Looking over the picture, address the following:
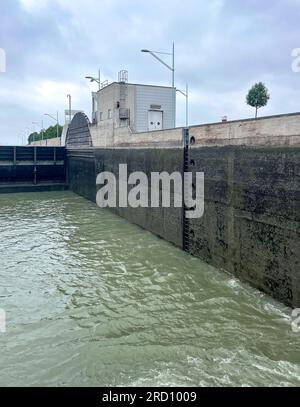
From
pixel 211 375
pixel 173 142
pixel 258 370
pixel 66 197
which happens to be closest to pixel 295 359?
pixel 258 370

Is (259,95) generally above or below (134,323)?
above

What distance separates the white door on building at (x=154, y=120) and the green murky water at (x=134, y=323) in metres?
11.6

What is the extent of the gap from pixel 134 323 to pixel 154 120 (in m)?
15.9

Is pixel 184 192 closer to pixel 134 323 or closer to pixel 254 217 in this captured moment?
pixel 254 217

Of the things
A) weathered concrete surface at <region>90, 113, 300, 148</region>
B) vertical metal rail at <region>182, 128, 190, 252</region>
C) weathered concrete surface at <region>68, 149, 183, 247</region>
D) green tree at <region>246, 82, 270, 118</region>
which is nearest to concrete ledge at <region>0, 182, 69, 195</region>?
weathered concrete surface at <region>68, 149, 183, 247</region>

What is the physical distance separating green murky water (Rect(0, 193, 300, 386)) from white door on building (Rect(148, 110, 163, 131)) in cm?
1157

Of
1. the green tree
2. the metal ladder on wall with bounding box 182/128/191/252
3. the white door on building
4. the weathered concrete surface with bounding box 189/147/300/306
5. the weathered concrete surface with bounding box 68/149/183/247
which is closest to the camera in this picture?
the weathered concrete surface with bounding box 189/147/300/306

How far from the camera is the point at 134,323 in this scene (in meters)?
5.89

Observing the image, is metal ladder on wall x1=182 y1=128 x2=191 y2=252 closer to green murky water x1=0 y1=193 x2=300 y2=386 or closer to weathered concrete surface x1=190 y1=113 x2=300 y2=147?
green murky water x1=0 y1=193 x2=300 y2=386

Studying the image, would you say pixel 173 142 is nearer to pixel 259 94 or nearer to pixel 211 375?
pixel 211 375

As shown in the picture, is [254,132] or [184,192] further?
[184,192]

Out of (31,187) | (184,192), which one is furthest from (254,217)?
(31,187)

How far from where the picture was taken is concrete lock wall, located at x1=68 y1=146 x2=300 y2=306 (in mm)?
6324

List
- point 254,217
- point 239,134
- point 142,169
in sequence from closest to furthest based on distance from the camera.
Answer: point 254,217
point 239,134
point 142,169
